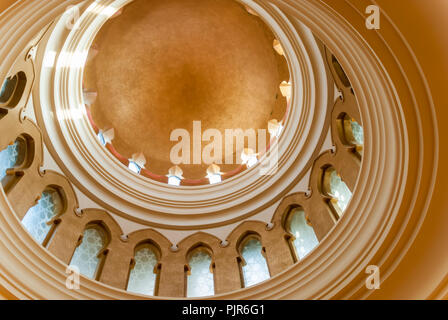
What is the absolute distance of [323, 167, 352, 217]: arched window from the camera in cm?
973

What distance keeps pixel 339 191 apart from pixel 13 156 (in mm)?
7044

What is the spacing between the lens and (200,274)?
11.0 m

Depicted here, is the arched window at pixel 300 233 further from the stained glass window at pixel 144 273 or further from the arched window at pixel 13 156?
the arched window at pixel 13 156

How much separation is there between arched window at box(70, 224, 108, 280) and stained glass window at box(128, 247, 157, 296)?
0.81m

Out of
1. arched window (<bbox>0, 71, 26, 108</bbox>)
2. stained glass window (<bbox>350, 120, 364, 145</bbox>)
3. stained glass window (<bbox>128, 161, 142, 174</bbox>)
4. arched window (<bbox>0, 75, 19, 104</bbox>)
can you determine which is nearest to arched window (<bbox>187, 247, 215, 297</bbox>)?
stained glass window (<bbox>128, 161, 142, 174</bbox>)

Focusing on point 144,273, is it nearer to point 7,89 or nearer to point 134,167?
point 134,167

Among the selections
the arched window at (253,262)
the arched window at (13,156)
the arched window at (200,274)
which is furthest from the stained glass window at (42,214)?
the arched window at (253,262)

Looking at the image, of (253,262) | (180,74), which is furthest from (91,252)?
(180,74)

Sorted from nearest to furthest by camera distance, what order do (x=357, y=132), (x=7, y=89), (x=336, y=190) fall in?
(x=7, y=89) < (x=357, y=132) < (x=336, y=190)

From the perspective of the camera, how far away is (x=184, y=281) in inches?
420

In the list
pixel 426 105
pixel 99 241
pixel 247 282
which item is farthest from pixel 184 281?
pixel 426 105

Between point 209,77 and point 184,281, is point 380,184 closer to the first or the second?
point 184,281

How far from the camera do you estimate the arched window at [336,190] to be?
31.9 ft

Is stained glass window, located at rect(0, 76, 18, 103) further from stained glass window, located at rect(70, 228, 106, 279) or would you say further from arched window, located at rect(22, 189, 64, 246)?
stained glass window, located at rect(70, 228, 106, 279)
